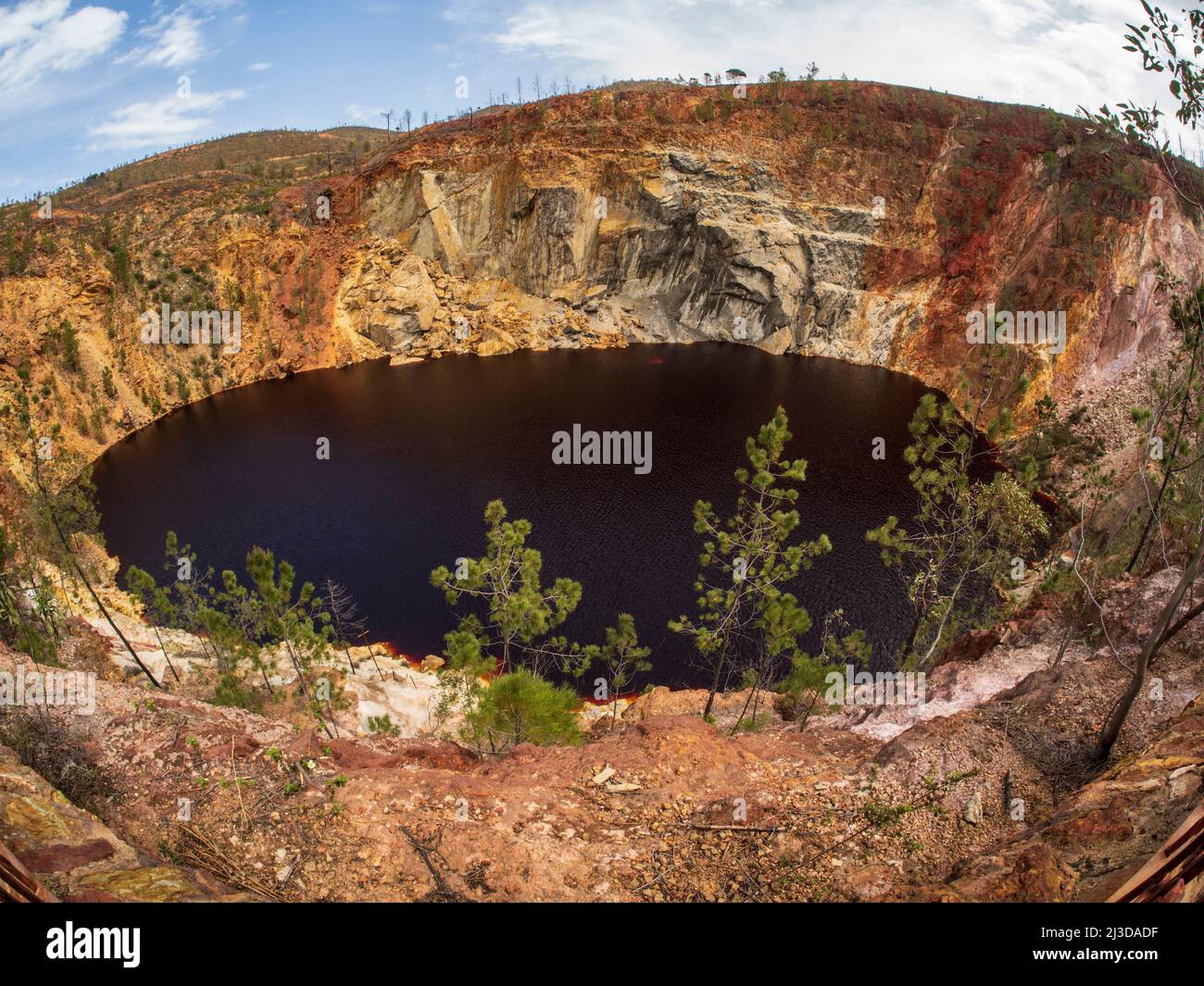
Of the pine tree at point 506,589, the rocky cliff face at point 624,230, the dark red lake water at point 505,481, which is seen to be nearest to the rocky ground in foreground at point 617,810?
the pine tree at point 506,589

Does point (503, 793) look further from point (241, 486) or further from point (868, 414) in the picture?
point (868, 414)

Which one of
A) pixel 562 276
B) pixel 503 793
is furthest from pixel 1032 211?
pixel 503 793

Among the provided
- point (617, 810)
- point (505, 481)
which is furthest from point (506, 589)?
point (505, 481)

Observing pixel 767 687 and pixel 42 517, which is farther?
pixel 767 687

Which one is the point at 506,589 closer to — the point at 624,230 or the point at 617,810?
the point at 617,810

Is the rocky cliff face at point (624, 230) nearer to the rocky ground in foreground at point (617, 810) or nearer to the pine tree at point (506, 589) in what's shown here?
the pine tree at point (506, 589)

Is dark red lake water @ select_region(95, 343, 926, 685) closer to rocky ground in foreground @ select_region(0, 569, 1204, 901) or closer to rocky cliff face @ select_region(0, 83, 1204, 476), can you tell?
rocky cliff face @ select_region(0, 83, 1204, 476)
